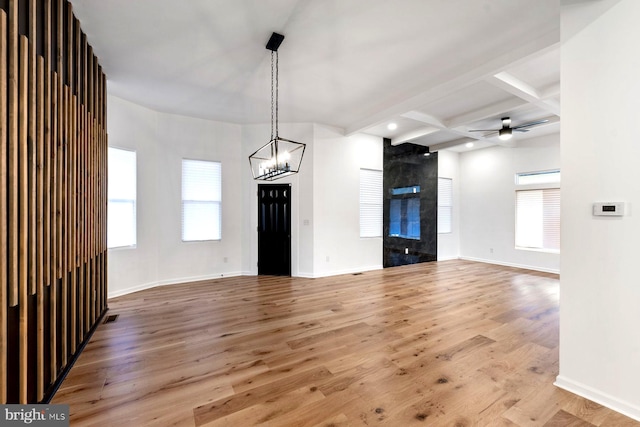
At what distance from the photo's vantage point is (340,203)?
19.5 feet

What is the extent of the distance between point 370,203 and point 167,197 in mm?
4276

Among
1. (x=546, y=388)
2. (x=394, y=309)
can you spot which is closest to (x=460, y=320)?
(x=394, y=309)

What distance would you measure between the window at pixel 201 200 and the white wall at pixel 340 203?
2.00 metres

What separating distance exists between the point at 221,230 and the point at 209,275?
93 cm

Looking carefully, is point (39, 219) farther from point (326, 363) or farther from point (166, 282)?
point (166, 282)

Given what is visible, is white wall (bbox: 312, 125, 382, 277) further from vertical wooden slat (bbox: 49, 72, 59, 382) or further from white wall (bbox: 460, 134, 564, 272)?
vertical wooden slat (bbox: 49, 72, 59, 382)

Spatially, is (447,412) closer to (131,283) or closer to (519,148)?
(131,283)

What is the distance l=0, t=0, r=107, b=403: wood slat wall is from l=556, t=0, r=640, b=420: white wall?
358cm

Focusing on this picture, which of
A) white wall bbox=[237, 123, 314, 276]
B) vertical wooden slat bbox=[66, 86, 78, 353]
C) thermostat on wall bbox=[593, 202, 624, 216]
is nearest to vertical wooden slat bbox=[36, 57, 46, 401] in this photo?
vertical wooden slat bbox=[66, 86, 78, 353]

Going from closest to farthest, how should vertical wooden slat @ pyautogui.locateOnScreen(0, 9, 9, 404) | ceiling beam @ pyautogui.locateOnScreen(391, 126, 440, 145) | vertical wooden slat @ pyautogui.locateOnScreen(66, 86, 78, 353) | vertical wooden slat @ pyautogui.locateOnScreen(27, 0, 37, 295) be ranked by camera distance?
1. vertical wooden slat @ pyautogui.locateOnScreen(0, 9, 9, 404)
2. vertical wooden slat @ pyautogui.locateOnScreen(27, 0, 37, 295)
3. vertical wooden slat @ pyautogui.locateOnScreen(66, 86, 78, 353)
4. ceiling beam @ pyautogui.locateOnScreen(391, 126, 440, 145)

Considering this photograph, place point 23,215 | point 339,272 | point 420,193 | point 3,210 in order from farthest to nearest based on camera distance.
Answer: point 420,193 < point 339,272 < point 23,215 < point 3,210

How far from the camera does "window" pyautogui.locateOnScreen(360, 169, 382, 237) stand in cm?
631

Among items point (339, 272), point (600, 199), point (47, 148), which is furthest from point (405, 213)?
point (47, 148)

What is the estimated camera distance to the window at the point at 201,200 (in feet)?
17.3
